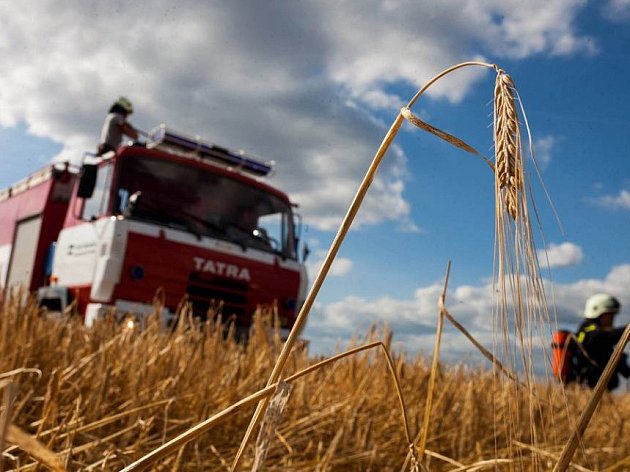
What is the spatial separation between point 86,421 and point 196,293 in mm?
4504

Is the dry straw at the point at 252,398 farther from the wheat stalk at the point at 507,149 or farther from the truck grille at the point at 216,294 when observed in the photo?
the truck grille at the point at 216,294

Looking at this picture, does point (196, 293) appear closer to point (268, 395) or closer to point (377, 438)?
point (377, 438)

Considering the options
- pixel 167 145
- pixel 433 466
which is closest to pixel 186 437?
pixel 433 466

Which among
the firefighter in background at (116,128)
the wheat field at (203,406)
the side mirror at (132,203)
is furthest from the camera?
the firefighter in background at (116,128)

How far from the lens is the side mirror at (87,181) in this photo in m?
6.21

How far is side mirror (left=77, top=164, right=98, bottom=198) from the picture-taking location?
245 inches

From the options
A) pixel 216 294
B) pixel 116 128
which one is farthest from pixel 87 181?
pixel 216 294

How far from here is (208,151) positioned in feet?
23.8

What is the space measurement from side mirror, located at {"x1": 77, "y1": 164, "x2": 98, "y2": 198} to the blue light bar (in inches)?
39.5

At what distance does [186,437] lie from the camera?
1.94 ft

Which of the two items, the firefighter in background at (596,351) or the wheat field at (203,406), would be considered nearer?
the wheat field at (203,406)

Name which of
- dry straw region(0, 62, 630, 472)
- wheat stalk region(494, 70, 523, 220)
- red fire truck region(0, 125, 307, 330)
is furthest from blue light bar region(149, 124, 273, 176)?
wheat stalk region(494, 70, 523, 220)

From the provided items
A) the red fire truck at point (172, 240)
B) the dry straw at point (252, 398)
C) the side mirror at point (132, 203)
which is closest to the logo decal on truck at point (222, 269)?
the red fire truck at point (172, 240)

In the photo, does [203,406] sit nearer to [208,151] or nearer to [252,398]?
[252,398]
